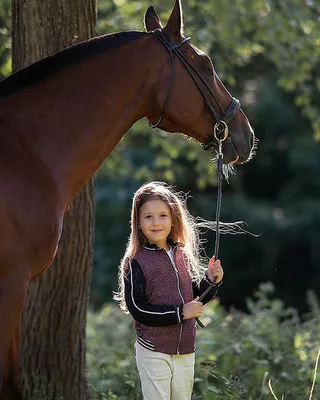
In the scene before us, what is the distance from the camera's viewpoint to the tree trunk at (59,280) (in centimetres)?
511

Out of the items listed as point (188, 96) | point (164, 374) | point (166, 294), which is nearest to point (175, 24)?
point (188, 96)

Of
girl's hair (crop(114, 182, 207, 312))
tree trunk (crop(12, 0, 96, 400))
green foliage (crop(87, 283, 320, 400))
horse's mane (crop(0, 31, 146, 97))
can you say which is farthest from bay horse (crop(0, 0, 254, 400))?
green foliage (crop(87, 283, 320, 400))

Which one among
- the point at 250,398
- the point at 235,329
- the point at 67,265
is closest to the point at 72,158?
the point at 67,265

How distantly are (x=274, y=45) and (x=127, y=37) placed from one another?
3994 millimetres

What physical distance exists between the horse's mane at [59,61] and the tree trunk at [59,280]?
0.89m

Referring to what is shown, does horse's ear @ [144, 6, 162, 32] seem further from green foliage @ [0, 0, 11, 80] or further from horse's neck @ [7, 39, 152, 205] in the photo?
green foliage @ [0, 0, 11, 80]

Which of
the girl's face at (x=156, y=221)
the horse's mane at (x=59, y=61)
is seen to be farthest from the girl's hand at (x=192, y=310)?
the horse's mane at (x=59, y=61)

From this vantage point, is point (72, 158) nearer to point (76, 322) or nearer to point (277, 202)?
point (76, 322)

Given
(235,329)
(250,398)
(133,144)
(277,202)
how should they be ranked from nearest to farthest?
(250,398)
(235,329)
(133,144)
(277,202)

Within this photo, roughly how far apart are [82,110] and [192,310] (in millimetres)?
1141

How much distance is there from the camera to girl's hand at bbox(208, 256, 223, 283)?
414cm

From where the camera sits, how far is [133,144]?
15.4m

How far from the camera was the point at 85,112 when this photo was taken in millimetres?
4234

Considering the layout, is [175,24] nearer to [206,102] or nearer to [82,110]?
[206,102]
